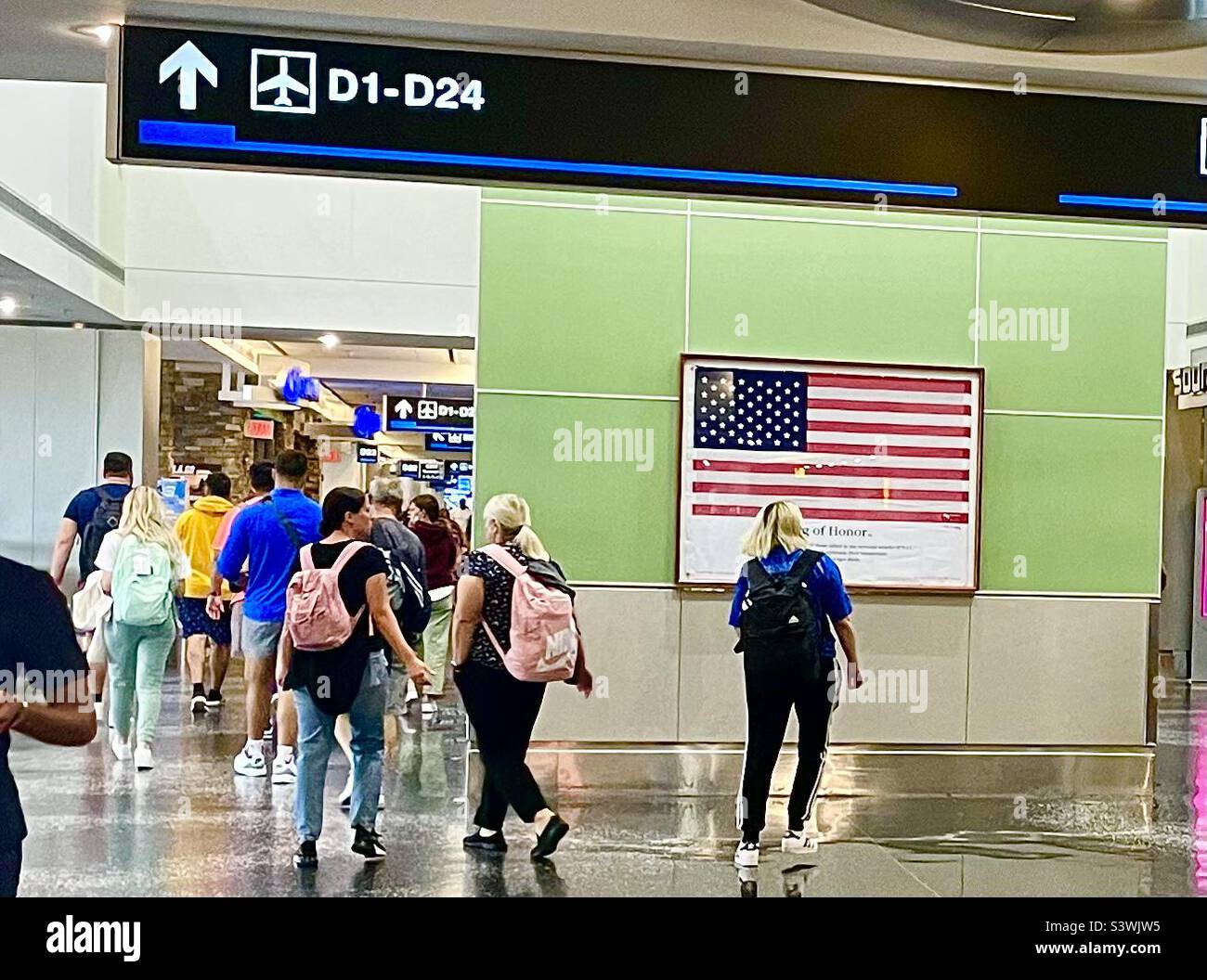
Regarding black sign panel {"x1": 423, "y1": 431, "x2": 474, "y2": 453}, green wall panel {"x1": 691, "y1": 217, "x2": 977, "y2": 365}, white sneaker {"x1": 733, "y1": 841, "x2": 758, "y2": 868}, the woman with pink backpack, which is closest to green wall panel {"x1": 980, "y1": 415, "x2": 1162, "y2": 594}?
green wall panel {"x1": 691, "y1": 217, "x2": 977, "y2": 365}

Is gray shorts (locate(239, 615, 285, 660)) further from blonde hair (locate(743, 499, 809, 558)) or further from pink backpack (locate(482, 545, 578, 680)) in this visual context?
blonde hair (locate(743, 499, 809, 558))

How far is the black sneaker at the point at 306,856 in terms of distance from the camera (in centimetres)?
570

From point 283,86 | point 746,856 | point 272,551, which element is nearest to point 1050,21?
point 283,86

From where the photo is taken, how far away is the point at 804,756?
6.13m

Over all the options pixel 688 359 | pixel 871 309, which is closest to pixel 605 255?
pixel 688 359

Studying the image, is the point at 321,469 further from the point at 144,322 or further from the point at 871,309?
the point at 871,309

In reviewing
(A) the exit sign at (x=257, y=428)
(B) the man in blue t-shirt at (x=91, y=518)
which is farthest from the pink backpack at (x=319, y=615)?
(A) the exit sign at (x=257, y=428)

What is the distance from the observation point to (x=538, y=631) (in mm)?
5727

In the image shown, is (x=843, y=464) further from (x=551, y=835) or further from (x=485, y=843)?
(x=485, y=843)

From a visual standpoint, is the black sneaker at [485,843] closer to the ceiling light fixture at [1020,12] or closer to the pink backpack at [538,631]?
the pink backpack at [538,631]

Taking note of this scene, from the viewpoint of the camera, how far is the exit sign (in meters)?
17.6

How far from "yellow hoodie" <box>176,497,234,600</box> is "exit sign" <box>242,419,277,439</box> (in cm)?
853

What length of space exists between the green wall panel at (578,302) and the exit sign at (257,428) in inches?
431

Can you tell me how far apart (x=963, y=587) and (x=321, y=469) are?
71.1 ft
